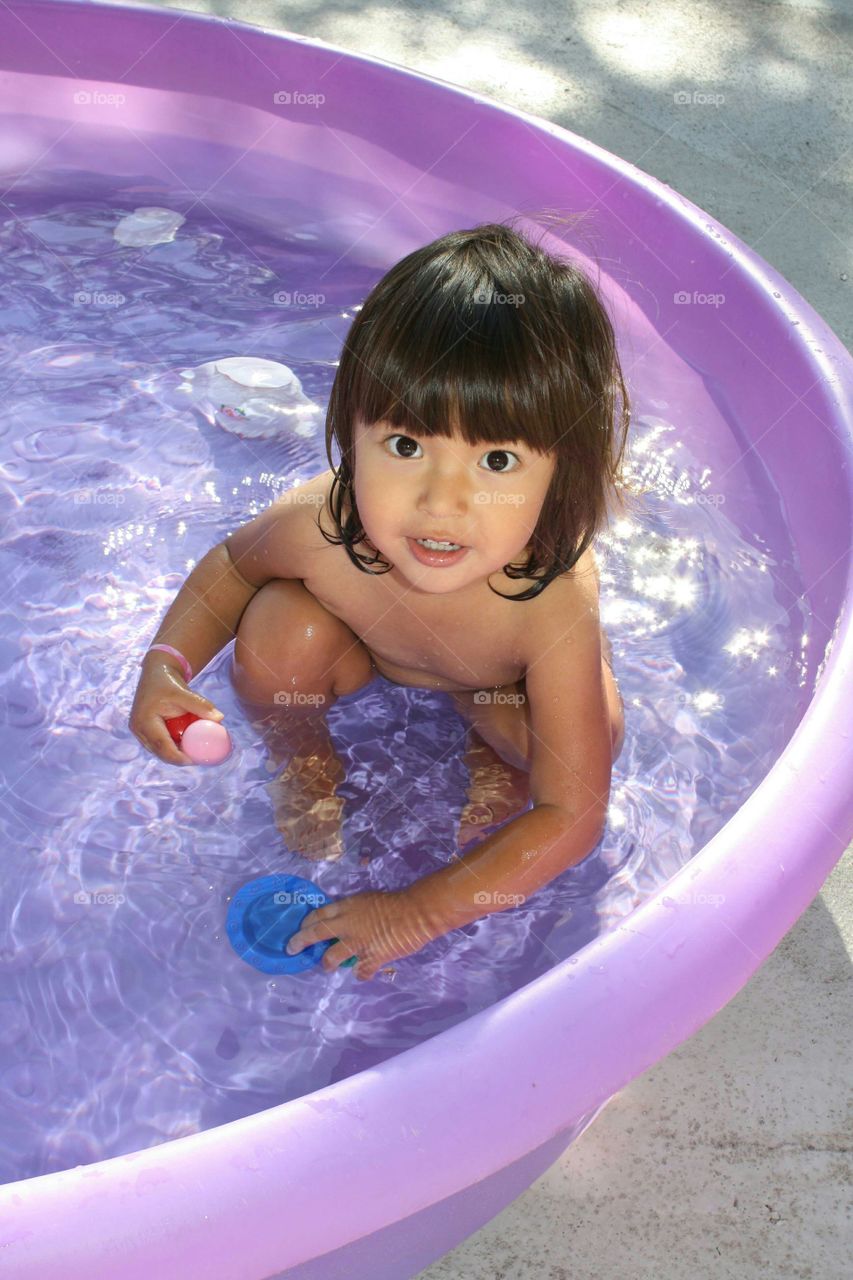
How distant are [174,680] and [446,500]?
405mm

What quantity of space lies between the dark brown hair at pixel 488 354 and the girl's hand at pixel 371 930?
43 centimetres

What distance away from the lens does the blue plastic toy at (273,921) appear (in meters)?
1.43

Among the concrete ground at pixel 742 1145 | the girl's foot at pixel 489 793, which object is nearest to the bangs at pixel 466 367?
A: the girl's foot at pixel 489 793

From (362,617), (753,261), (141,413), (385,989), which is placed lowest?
(385,989)

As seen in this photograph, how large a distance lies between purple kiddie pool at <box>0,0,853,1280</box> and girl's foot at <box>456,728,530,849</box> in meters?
0.03

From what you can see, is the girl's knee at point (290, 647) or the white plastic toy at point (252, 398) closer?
the girl's knee at point (290, 647)

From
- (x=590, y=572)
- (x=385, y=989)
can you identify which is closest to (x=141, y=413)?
(x=590, y=572)

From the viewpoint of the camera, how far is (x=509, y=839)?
1357 mm

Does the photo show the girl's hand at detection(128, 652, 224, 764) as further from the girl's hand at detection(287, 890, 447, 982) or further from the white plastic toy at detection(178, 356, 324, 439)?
the white plastic toy at detection(178, 356, 324, 439)

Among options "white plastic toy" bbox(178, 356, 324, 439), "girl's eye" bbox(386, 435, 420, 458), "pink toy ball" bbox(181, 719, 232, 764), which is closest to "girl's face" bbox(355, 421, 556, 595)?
"girl's eye" bbox(386, 435, 420, 458)

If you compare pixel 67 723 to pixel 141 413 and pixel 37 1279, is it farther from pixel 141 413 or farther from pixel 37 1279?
pixel 37 1279

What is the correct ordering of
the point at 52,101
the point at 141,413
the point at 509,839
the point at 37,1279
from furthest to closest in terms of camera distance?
the point at 52,101 < the point at 141,413 < the point at 509,839 < the point at 37,1279

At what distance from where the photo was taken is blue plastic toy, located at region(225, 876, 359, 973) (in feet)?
4.69

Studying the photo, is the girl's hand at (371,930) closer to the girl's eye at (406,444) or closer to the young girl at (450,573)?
the young girl at (450,573)
